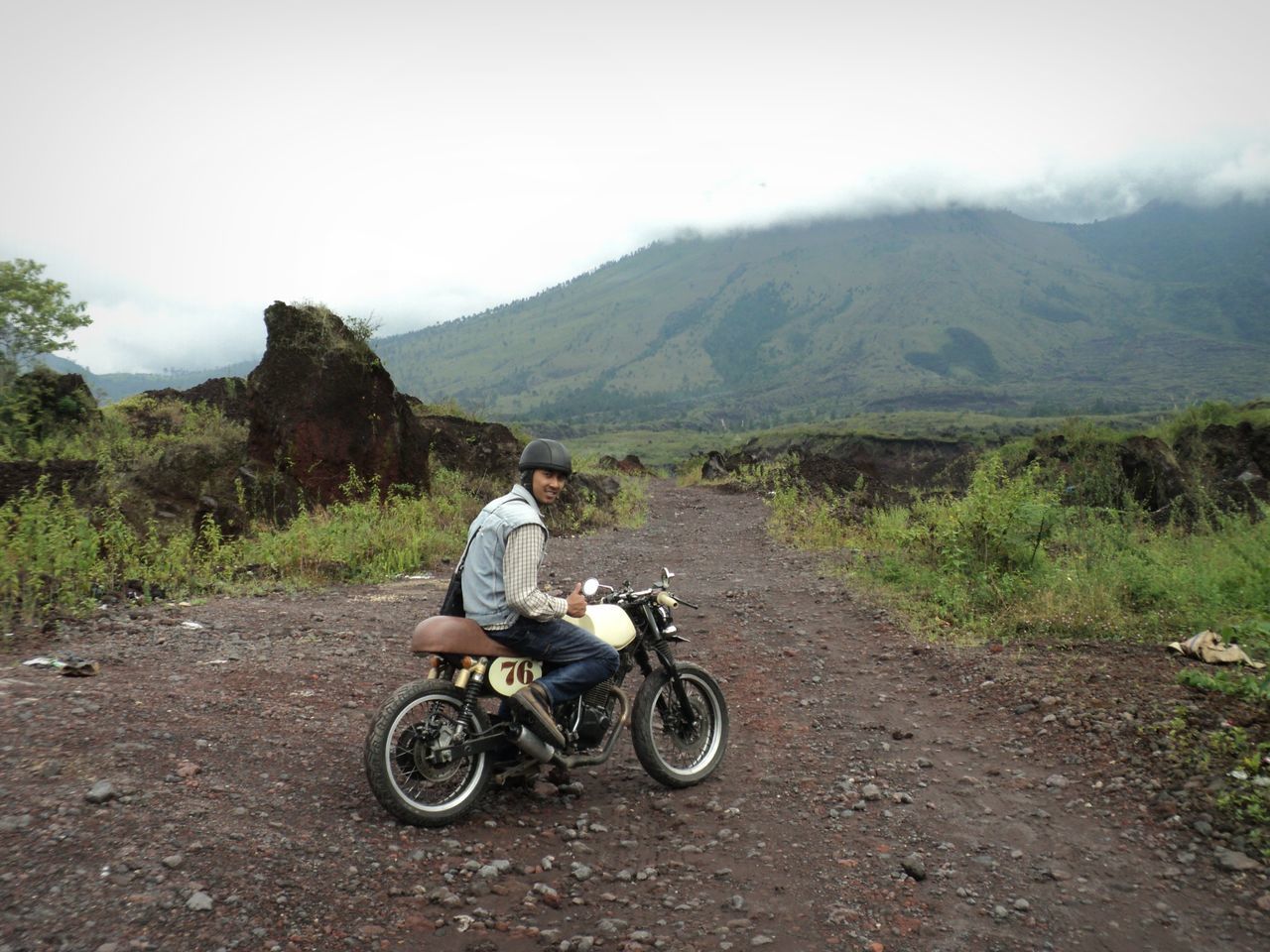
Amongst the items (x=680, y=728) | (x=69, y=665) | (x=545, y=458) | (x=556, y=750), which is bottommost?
(x=680, y=728)

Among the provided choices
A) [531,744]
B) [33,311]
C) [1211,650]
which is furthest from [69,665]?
[33,311]

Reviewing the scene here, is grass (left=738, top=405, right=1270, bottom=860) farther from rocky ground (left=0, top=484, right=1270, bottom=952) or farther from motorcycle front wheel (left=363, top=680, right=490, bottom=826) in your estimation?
motorcycle front wheel (left=363, top=680, right=490, bottom=826)

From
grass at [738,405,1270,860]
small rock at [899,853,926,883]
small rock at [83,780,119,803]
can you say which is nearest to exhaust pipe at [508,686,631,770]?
small rock at [899,853,926,883]

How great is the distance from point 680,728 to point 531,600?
1.52 m

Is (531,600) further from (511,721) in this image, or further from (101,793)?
(101,793)

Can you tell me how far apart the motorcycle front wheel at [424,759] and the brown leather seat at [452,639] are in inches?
7.3

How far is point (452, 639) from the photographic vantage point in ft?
14.8

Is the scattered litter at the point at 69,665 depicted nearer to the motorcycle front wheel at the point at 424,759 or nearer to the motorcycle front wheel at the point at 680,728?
the motorcycle front wheel at the point at 424,759

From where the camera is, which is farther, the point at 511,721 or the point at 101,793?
the point at 511,721

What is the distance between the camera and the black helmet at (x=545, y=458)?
15.4 ft

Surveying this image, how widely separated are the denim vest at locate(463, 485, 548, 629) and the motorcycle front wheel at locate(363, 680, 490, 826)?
1.44 feet

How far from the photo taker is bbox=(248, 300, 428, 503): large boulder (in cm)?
1406

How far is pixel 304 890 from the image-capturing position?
145 inches

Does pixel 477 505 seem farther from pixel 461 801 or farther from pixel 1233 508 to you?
pixel 1233 508
